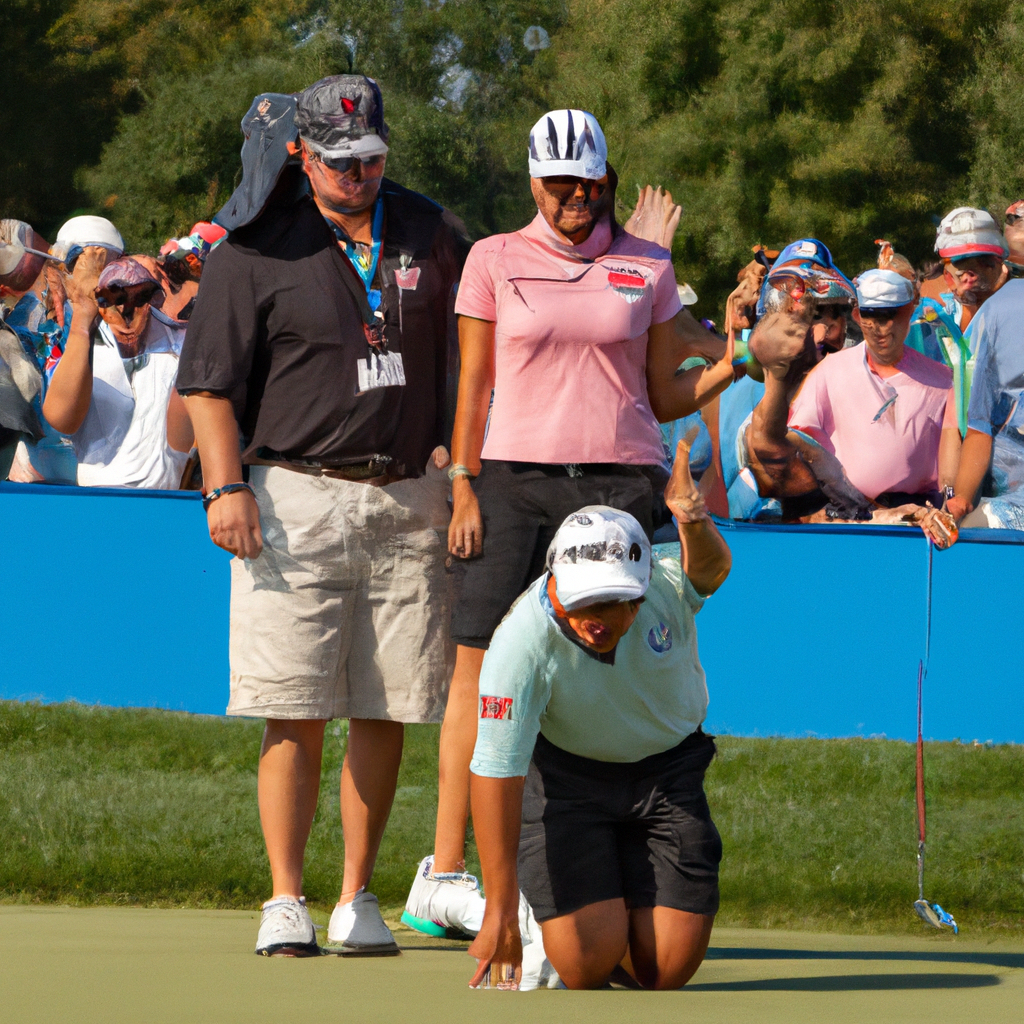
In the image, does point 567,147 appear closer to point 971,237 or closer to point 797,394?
point 797,394

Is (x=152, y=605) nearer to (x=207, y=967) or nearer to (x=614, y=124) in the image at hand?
(x=207, y=967)

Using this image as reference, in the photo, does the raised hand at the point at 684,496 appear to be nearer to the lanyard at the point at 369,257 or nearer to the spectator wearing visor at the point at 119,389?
the lanyard at the point at 369,257

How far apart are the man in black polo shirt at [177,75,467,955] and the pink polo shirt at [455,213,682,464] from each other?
20 centimetres

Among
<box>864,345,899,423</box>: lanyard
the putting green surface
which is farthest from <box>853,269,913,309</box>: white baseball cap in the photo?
the putting green surface

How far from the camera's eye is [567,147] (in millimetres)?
3820

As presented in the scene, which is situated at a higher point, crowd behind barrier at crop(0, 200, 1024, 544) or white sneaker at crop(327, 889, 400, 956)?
crowd behind barrier at crop(0, 200, 1024, 544)

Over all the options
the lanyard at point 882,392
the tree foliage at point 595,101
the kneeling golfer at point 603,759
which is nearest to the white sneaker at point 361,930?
the kneeling golfer at point 603,759

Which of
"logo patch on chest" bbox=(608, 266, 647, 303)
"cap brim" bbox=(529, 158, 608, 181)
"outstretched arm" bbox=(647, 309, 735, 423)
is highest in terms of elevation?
"cap brim" bbox=(529, 158, 608, 181)

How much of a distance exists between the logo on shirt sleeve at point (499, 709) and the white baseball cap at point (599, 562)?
0.78 ft

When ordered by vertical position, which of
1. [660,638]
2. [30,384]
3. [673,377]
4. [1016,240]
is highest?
[1016,240]

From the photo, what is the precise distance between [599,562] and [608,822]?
85 centimetres

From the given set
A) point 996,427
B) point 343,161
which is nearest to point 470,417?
point 343,161

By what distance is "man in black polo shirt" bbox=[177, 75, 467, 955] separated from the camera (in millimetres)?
3803

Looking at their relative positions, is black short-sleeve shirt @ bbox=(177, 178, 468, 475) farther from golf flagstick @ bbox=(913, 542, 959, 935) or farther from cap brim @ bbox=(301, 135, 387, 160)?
golf flagstick @ bbox=(913, 542, 959, 935)
